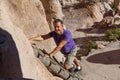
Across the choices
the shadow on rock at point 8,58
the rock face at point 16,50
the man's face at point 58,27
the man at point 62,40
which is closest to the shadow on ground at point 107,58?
the man at point 62,40

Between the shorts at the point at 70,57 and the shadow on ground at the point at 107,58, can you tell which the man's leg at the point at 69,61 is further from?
the shadow on ground at the point at 107,58

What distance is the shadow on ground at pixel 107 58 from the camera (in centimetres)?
1265

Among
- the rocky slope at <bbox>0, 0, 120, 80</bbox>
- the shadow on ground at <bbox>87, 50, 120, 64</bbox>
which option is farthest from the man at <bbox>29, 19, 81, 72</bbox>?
the shadow on ground at <bbox>87, 50, 120, 64</bbox>

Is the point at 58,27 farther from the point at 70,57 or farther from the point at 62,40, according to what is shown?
the point at 70,57

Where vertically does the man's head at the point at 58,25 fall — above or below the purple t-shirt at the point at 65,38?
above

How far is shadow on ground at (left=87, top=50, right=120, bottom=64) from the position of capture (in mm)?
12648

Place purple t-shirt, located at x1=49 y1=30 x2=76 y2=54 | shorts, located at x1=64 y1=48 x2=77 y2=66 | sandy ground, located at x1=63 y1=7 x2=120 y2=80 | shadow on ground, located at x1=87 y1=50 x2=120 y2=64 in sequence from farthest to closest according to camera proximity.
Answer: shadow on ground, located at x1=87 y1=50 x2=120 y2=64 → sandy ground, located at x1=63 y1=7 x2=120 y2=80 → shorts, located at x1=64 y1=48 x2=77 y2=66 → purple t-shirt, located at x1=49 y1=30 x2=76 y2=54

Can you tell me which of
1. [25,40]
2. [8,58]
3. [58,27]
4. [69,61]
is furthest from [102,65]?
[8,58]

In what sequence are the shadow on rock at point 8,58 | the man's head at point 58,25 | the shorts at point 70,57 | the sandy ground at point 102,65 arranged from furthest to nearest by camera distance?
the sandy ground at point 102,65 → the shorts at point 70,57 → the man's head at point 58,25 → the shadow on rock at point 8,58

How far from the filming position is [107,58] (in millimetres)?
12984

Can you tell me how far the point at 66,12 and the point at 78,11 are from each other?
1096 millimetres

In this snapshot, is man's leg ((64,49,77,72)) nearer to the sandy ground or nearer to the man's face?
the man's face

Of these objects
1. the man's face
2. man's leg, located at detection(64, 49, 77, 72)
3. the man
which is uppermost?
the man's face

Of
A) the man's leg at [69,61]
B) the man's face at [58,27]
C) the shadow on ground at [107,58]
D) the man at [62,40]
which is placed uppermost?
the man's face at [58,27]
